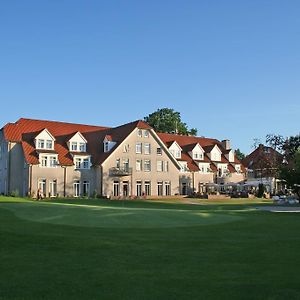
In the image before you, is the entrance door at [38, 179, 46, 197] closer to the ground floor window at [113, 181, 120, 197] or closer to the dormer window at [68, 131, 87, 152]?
the dormer window at [68, 131, 87, 152]

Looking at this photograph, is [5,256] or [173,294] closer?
[173,294]

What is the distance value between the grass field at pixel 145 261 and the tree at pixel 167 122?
76627 mm

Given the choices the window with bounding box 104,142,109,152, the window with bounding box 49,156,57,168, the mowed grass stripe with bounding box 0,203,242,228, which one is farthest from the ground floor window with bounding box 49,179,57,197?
the mowed grass stripe with bounding box 0,203,242,228

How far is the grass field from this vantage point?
300 inches

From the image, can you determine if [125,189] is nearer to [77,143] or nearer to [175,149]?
[77,143]

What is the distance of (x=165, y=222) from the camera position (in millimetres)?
19953

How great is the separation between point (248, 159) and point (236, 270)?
79753 mm

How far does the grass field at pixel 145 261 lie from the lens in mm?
7613

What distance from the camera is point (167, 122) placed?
315 feet

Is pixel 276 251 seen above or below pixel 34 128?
below

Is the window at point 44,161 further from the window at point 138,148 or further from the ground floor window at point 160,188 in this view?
the ground floor window at point 160,188

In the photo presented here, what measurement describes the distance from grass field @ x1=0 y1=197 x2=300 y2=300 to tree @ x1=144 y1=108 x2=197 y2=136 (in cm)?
7663

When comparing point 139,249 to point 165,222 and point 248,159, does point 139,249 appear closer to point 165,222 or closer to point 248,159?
point 165,222

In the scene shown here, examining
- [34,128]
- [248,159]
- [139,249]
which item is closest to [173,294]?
[139,249]
